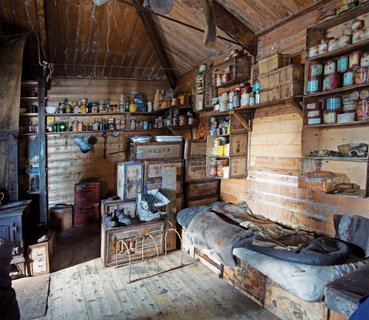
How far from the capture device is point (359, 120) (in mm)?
1903

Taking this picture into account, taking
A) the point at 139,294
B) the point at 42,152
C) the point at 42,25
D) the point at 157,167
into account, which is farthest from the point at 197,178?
the point at 42,25

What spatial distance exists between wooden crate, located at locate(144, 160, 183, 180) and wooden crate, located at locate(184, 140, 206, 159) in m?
0.17

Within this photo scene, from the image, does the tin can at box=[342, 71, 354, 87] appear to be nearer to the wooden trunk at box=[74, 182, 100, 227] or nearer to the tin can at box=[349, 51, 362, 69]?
the tin can at box=[349, 51, 362, 69]

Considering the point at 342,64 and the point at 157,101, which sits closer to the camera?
the point at 342,64

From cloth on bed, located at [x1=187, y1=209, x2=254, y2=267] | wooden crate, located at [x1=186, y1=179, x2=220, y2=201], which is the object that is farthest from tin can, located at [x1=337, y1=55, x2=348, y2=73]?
wooden crate, located at [x1=186, y1=179, x2=220, y2=201]

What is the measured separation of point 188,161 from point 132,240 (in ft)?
4.13

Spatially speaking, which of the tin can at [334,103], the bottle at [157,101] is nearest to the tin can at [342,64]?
the tin can at [334,103]

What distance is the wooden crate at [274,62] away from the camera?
248cm

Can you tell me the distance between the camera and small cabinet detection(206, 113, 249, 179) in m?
3.15

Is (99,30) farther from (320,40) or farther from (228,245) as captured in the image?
(228,245)

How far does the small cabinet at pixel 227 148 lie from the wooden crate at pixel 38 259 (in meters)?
2.16

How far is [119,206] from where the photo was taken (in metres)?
3.28

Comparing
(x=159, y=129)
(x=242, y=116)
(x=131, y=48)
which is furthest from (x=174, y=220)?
(x=131, y=48)

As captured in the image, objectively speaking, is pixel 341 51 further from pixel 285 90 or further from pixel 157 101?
pixel 157 101
